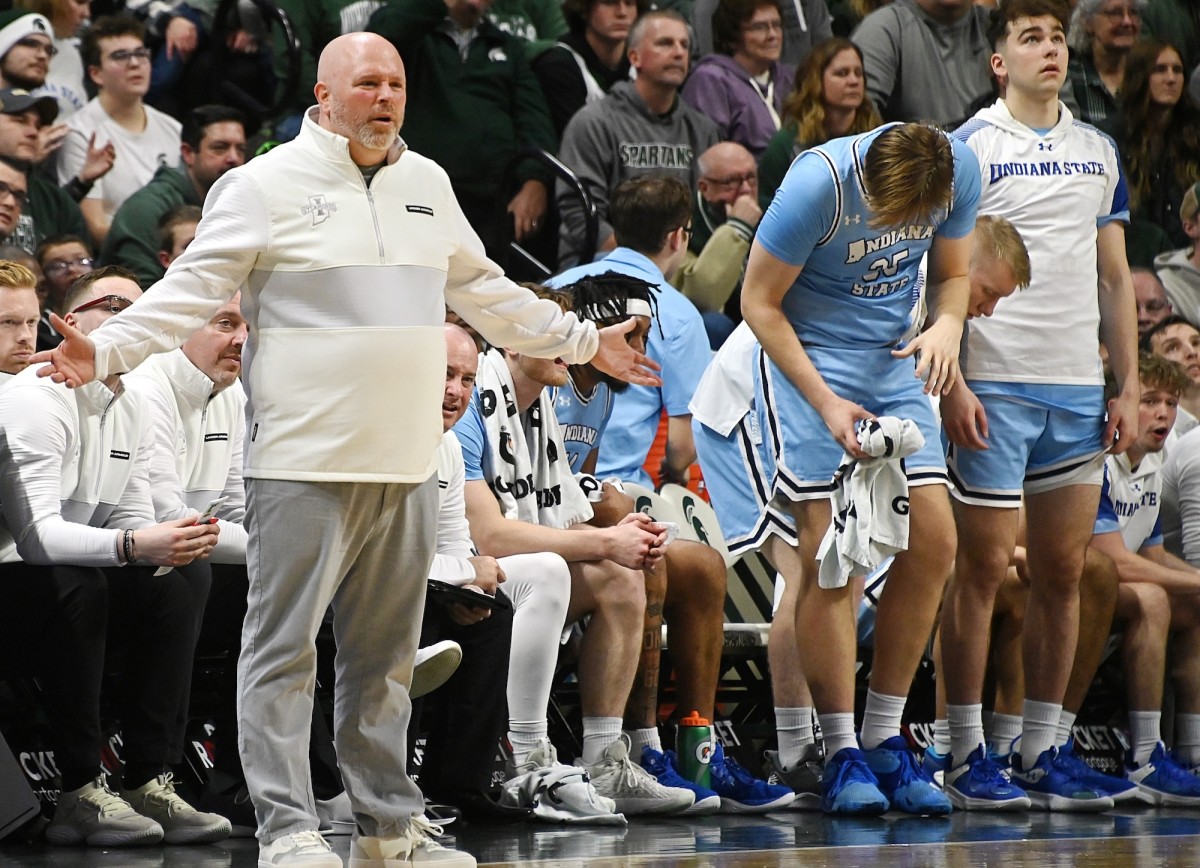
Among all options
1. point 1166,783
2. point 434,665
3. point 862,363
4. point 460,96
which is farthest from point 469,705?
point 460,96

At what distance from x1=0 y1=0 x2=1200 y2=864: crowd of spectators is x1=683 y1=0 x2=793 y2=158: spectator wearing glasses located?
16mm

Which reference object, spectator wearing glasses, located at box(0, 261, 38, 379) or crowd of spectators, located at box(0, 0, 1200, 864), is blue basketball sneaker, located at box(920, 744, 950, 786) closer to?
crowd of spectators, located at box(0, 0, 1200, 864)

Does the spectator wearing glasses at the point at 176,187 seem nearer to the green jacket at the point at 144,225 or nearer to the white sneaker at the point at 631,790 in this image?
the green jacket at the point at 144,225

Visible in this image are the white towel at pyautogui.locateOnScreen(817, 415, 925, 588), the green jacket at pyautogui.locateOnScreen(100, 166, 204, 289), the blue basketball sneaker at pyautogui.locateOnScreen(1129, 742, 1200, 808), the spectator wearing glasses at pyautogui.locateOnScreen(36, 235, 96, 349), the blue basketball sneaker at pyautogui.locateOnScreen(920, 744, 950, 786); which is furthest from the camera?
the green jacket at pyautogui.locateOnScreen(100, 166, 204, 289)

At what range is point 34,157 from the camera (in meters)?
6.10

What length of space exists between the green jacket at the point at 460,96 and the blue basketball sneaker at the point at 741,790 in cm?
293

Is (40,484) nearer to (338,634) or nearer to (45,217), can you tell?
(338,634)

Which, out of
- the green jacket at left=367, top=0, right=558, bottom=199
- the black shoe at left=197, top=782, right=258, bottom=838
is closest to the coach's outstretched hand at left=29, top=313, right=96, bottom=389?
the black shoe at left=197, top=782, right=258, bottom=838

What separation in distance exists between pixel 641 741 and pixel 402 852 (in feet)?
5.43

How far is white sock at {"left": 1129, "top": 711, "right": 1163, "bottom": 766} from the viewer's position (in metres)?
5.76

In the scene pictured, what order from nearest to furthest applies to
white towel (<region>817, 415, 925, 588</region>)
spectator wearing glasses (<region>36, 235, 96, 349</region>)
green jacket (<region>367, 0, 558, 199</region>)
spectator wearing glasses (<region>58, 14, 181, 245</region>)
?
white towel (<region>817, 415, 925, 588</region>), spectator wearing glasses (<region>36, 235, 96, 349</region>), spectator wearing glasses (<region>58, 14, 181, 245</region>), green jacket (<region>367, 0, 558, 199</region>)

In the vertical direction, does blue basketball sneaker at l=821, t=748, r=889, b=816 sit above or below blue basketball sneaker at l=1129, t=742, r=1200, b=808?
above

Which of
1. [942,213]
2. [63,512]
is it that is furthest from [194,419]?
[942,213]

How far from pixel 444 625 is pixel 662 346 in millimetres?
1699
